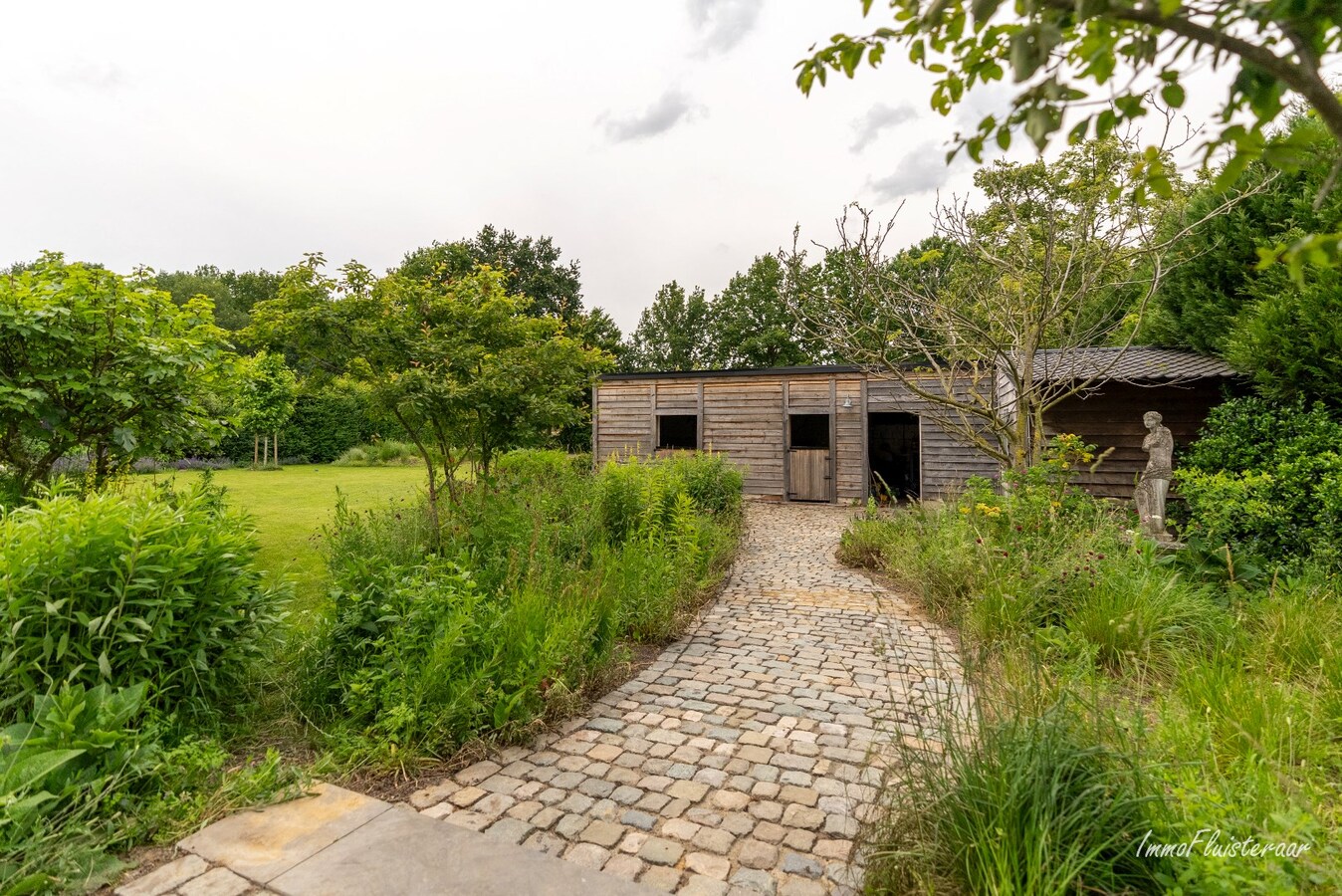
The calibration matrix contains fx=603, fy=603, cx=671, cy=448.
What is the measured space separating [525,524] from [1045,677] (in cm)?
390

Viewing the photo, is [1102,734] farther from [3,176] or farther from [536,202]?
[536,202]

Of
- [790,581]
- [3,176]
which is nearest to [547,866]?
[790,581]

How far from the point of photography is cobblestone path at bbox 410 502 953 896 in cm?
224

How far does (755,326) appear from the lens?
32.1m

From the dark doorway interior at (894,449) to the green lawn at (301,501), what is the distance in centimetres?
1193

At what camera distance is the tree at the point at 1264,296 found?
18.7 ft

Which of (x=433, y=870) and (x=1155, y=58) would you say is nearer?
(x=1155, y=58)

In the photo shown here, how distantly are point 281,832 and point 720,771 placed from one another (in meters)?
1.81

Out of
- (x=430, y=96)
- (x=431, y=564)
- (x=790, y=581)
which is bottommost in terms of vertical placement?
(x=790, y=581)

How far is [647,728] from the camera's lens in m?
3.35

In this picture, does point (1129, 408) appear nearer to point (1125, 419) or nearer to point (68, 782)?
point (1125, 419)

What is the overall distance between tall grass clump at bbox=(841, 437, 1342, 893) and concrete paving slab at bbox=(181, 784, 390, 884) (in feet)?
6.40

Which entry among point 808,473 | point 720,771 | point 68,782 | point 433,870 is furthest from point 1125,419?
point 68,782

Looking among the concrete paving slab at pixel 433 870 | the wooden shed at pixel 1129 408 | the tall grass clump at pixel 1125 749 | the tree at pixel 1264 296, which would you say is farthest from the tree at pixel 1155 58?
the wooden shed at pixel 1129 408
